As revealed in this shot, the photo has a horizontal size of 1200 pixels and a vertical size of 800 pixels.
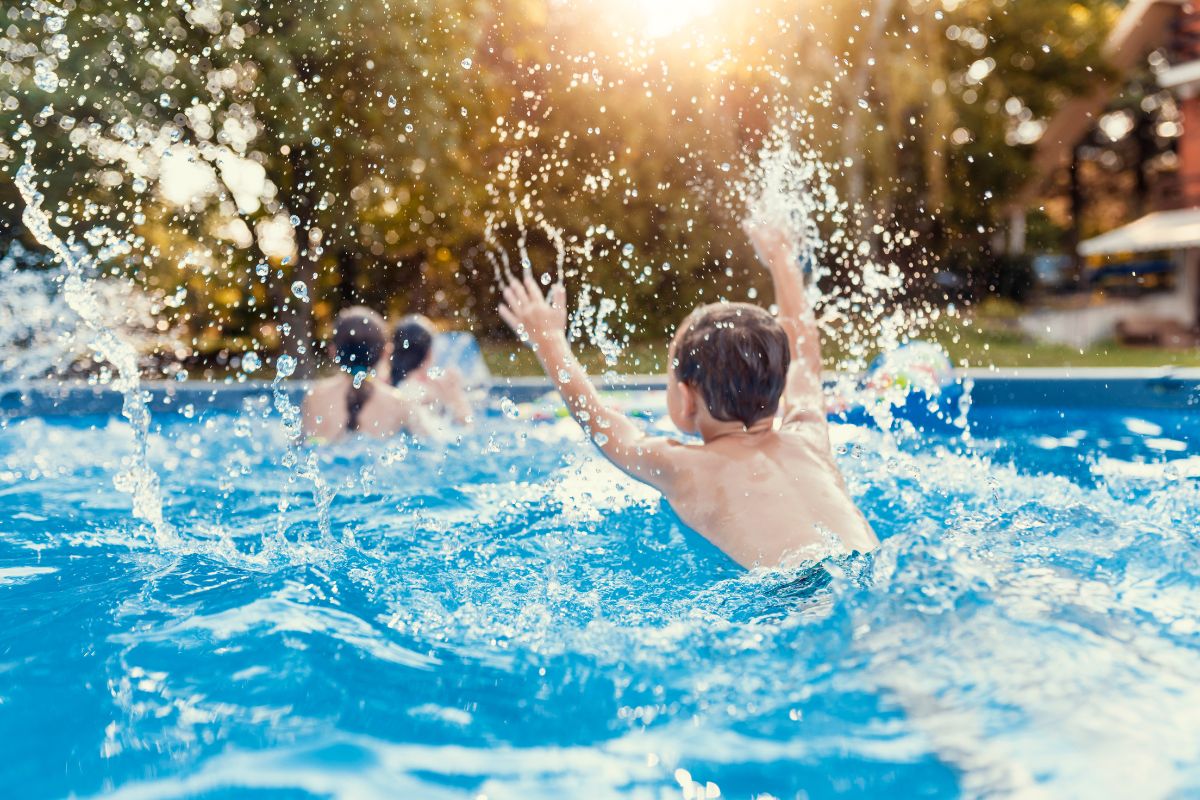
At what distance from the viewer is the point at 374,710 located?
2.33 metres

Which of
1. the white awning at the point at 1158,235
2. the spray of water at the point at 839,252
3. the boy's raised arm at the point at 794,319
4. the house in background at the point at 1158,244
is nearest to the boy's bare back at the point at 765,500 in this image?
the boy's raised arm at the point at 794,319

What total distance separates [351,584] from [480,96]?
9.32 m

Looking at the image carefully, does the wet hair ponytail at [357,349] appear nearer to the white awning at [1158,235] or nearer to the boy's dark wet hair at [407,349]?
the boy's dark wet hair at [407,349]

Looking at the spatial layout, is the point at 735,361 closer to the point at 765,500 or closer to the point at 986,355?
the point at 765,500

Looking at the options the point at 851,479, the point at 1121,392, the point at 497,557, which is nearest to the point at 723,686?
the point at 497,557

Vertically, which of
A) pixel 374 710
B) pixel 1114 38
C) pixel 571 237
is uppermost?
pixel 1114 38

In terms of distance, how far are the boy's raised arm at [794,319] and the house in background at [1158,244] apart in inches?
521

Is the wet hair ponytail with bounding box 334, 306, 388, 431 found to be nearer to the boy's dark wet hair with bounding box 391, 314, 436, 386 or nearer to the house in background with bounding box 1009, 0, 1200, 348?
the boy's dark wet hair with bounding box 391, 314, 436, 386

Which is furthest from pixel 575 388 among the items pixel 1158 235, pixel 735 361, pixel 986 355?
pixel 1158 235

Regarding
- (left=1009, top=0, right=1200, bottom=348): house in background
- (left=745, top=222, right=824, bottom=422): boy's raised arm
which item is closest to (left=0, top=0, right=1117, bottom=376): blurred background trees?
(left=1009, top=0, right=1200, bottom=348): house in background

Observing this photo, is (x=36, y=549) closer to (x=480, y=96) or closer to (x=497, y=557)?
(x=497, y=557)

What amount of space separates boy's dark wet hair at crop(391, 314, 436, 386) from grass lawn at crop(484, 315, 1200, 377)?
425 centimetres

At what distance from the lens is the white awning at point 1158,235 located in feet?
50.3

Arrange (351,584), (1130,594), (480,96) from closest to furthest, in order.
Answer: (1130,594) < (351,584) < (480,96)
